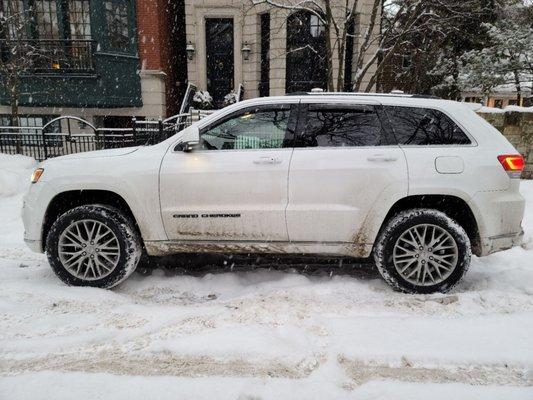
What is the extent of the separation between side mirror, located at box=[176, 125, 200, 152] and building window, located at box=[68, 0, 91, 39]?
12.7 m

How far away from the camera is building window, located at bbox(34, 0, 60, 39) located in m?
13.5

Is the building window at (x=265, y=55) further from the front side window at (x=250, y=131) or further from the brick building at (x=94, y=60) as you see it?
the front side window at (x=250, y=131)

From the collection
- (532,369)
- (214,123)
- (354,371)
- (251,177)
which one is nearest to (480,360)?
(532,369)

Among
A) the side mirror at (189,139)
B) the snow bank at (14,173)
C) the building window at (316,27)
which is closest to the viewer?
the side mirror at (189,139)

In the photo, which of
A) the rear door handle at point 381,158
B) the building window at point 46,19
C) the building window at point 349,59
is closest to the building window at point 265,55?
the building window at point 349,59

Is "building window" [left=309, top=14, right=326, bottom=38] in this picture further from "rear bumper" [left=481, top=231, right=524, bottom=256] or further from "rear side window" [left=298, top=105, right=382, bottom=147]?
"rear bumper" [left=481, top=231, right=524, bottom=256]

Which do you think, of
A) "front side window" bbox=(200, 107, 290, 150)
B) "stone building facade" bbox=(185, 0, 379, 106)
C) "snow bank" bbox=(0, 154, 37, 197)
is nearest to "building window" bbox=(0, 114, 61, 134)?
"stone building facade" bbox=(185, 0, 379, 106)

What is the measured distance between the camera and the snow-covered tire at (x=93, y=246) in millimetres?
3609

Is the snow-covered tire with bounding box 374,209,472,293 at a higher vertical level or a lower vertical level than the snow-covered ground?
higher

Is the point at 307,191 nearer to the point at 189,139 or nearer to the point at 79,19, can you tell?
the point at 189,139

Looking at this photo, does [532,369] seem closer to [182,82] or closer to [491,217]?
[491,217]

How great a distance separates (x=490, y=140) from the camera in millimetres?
3480

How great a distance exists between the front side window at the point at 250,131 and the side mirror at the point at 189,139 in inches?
4.5

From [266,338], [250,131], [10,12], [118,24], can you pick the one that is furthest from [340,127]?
[10,12]
